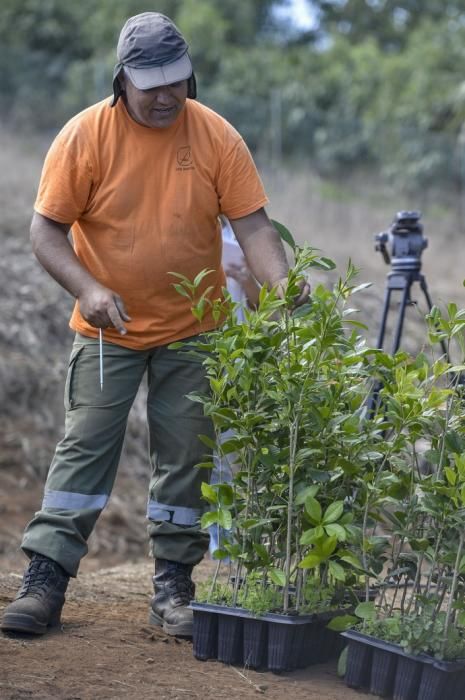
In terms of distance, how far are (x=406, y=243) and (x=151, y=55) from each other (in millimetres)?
1645

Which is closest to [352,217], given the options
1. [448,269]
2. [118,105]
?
[448,269]

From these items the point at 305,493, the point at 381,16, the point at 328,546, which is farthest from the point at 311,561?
the point at 381,16

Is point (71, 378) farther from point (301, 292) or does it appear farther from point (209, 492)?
point (301, 292)

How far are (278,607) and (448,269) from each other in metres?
11.2

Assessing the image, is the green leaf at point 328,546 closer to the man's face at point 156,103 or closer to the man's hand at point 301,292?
the man's hand at point 301,292

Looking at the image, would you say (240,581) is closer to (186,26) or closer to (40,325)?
(40,325)

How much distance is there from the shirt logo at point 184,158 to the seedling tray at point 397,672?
167cm

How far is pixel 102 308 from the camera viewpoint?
367 centimetres

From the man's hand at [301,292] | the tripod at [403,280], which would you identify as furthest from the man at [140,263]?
the tripod at [403,280]

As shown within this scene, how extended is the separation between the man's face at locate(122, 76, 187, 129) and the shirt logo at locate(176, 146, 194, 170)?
4.5 inches

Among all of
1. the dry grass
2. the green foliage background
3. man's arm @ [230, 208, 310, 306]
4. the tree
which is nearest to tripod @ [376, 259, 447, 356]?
the dry grass

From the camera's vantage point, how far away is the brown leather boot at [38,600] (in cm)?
375

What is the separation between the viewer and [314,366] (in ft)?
11.2

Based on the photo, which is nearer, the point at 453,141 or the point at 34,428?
the point at 34,428
